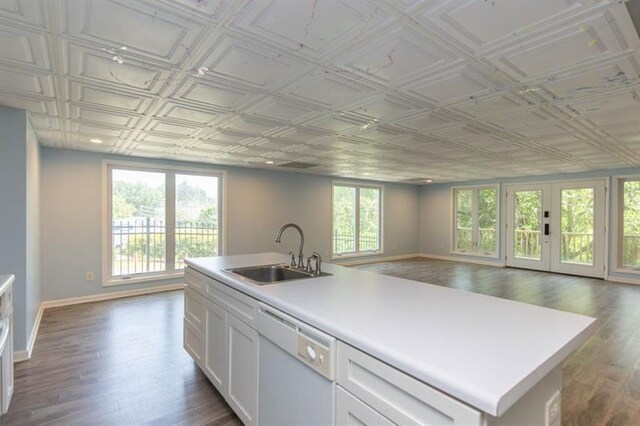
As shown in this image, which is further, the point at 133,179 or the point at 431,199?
the point at 431,199

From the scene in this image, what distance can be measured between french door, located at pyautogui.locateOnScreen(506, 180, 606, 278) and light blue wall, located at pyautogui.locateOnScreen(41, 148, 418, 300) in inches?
113

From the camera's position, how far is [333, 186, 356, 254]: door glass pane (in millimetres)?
8305

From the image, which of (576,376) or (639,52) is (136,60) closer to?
(639,52)

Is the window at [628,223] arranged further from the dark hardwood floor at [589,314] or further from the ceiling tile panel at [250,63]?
the ceiling tile panel at [250,63]

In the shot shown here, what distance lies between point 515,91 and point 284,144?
273 centimetres

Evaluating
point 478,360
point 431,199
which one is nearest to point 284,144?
point 478,360

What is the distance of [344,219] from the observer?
8500mm

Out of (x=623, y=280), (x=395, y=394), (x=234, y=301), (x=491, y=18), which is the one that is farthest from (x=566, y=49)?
(x=623, y=280)

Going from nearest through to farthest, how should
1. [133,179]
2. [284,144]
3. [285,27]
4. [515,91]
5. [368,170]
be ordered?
1. [285,27]
2. [515,91]
3. [284,144]
4. [133,179]
5. [368,170]

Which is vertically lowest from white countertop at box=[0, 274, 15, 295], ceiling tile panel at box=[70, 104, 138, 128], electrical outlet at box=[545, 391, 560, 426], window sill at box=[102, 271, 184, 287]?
window sill at box=[102, 271, 184, 287]

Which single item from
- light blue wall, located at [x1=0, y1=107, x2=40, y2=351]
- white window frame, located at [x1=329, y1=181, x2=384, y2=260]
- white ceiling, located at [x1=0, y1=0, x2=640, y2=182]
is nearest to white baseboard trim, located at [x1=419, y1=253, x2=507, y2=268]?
white window frame, located at [x1=329, y1=181, x2=384, y2=260]

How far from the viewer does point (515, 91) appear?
2.45 meters

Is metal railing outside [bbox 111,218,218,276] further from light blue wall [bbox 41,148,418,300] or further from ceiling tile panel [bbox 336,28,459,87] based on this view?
ceiling tile panel [bbox 336,28,459,87]

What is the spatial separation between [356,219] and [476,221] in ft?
11.0
